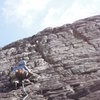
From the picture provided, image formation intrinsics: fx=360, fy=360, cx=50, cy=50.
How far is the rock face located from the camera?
1775 cm

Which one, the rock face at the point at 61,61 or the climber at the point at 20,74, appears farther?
the climber at the point at 20,74

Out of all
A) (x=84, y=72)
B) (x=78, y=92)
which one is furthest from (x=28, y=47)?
(x=78, y=92)

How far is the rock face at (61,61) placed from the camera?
17.8 m

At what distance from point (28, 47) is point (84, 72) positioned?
6257 millimetres

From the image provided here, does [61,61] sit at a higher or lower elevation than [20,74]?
higher

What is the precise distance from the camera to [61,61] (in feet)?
68.6

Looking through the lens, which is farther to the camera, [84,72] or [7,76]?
[7,76]

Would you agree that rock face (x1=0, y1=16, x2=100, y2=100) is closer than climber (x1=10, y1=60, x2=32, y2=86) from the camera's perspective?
Yes

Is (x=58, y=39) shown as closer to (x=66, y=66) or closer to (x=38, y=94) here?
(x=66, y=66)

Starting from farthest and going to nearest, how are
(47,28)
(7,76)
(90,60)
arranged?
(47,28), (7,76), (90,60)

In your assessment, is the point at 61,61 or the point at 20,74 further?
the point at 61,61

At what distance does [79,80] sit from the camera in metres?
18.4

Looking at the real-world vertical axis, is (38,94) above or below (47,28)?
below

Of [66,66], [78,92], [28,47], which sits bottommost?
[78,92]
